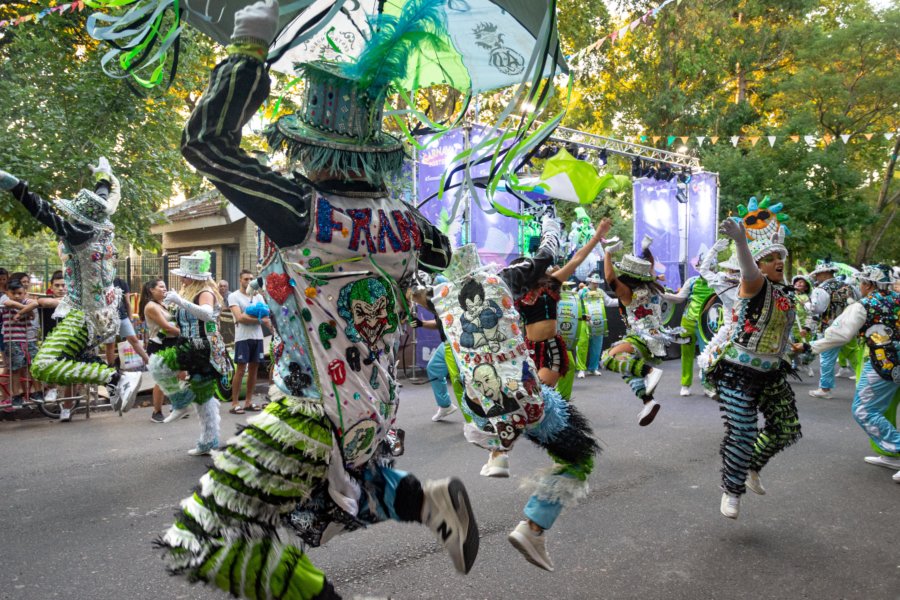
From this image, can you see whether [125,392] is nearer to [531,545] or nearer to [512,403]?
[512,403]

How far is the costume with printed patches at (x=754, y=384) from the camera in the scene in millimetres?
4301

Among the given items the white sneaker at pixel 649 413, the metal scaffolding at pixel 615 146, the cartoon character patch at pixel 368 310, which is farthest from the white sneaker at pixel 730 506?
the metal scaffolding at pixel 615 146

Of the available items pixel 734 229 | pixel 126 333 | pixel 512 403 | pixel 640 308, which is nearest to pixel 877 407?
pixel 640 308

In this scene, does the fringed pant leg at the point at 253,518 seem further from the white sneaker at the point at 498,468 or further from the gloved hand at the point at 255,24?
the white sneaker at the point at 498,468

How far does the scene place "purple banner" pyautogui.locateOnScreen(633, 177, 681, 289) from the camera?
1616 centimetres

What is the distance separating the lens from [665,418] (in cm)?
799

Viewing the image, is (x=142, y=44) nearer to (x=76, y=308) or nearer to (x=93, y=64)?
(x=76, y=308)

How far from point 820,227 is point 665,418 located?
623 inches

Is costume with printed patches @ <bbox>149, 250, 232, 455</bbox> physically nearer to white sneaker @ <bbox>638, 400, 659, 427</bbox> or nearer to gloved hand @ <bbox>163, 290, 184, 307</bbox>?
gloved hand @ <bbox>163, 290, 184, 307</bbox>

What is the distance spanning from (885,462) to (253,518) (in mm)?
5889

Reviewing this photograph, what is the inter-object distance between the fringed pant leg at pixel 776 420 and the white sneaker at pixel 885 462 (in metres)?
2.01

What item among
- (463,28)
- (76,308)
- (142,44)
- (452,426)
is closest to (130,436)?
(76,308)

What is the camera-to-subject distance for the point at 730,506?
4273 millimetres

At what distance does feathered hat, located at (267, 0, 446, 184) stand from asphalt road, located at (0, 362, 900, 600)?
156 centimetres
